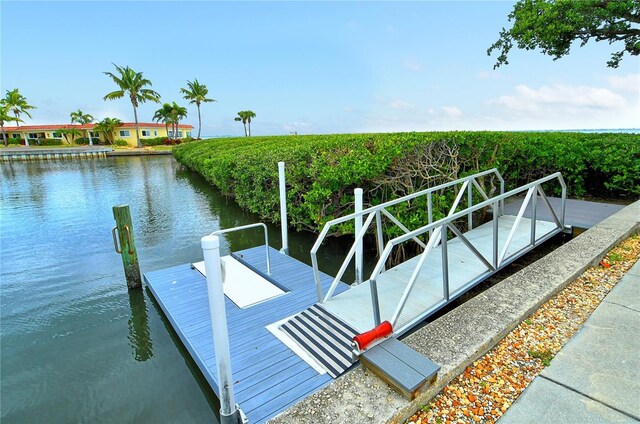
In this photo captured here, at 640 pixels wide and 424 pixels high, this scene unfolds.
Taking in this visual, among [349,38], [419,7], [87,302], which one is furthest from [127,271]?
[349,38]

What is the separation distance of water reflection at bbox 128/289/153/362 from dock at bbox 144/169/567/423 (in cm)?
38

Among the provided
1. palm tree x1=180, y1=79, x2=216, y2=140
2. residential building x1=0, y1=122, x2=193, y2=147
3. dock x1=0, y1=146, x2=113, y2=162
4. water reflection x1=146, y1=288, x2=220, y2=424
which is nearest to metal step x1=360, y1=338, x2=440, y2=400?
water reflection x1=146, y1=288, x2=220, y2=424

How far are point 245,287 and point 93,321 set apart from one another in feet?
7.14

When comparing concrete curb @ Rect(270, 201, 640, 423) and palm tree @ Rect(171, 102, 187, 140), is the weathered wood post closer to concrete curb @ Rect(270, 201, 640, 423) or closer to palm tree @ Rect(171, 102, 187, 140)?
concrete curb @ Rect(270, 201, 640, 423)

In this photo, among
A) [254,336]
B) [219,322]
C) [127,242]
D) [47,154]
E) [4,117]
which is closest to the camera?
[219,322]

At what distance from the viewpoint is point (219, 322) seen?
2.11m

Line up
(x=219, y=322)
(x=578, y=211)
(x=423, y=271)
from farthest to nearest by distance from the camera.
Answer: (x=578, y=211) → (x=423, y=271) → (x=219, y=322)

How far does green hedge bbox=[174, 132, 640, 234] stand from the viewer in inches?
224

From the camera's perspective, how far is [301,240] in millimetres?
7719

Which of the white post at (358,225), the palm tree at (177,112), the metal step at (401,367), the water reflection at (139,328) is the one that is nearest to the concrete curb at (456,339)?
the metal step at (401,367)

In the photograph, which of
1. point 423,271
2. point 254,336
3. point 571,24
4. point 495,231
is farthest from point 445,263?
point 571,24

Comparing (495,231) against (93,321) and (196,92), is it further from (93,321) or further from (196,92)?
(196,92)

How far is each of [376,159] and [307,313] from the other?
3092 millimetres

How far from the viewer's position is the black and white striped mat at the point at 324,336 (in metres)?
2.84
